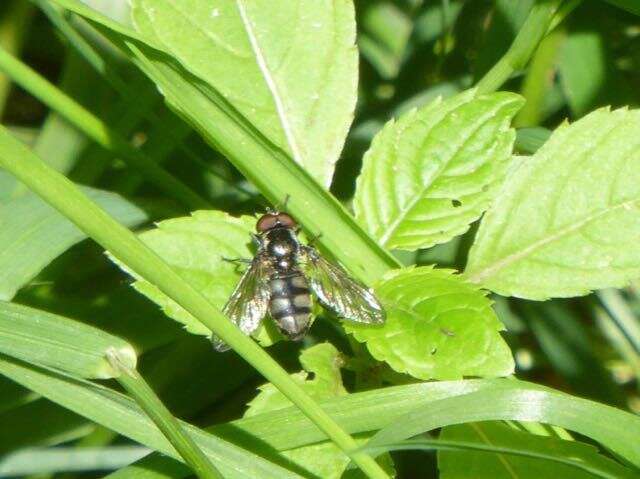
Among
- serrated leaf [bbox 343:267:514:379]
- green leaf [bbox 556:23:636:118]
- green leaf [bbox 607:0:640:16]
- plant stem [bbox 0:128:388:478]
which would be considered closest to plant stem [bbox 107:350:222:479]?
plant stem [bbox 0:128:388:478]

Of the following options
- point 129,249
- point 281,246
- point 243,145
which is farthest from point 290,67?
point 129,249

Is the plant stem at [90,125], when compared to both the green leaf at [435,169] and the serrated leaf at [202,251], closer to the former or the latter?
the serrated leaf at [202,251]

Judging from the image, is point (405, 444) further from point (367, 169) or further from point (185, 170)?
point (185, 170)

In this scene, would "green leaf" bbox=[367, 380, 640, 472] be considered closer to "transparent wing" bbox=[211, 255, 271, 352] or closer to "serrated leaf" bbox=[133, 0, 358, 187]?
"transparent wing" bbox=[211, 255, 271, 352]

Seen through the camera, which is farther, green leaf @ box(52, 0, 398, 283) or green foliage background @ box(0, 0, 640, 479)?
green leaf @ box(52, 0, 398, 283)

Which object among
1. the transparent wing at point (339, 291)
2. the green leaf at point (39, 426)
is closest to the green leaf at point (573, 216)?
the transparent wing at point (339, 291)

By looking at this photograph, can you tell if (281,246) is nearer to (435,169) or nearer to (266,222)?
(266,222)
